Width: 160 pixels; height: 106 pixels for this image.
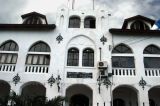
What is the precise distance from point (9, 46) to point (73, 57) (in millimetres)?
5497

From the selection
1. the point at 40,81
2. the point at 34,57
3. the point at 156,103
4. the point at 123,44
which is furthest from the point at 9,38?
the point at 156,103

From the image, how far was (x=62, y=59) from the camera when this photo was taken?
1739 cm

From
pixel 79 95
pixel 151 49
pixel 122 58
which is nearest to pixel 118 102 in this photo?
pixel 79 95

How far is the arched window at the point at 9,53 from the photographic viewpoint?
17.6 meters

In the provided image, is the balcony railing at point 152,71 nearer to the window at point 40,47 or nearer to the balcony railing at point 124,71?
the balcony railing at point 124,71

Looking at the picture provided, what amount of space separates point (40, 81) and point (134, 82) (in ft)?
23.3

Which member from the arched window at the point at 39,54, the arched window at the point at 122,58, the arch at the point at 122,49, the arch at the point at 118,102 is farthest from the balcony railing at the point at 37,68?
the arch at the point at 118,102

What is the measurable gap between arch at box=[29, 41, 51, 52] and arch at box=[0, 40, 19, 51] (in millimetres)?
1310

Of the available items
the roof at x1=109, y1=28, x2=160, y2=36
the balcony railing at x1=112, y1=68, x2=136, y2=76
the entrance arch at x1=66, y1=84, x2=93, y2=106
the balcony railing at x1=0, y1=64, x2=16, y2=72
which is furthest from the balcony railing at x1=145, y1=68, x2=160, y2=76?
the balcony railing at x1=0, y1=64, x2=16, y2=72

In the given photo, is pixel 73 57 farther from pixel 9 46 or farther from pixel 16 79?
pixel 9 46

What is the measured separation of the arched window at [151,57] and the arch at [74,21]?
626 cm

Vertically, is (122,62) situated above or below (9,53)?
below

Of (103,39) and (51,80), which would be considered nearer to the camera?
(51,80)

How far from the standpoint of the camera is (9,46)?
18.4m
